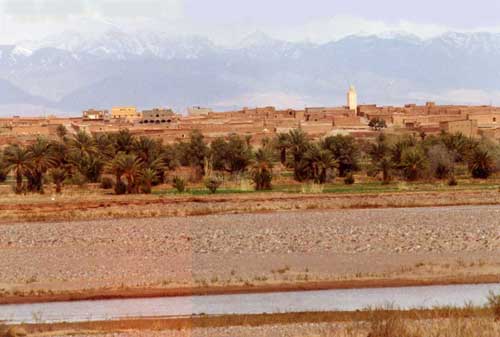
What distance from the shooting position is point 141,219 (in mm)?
32750

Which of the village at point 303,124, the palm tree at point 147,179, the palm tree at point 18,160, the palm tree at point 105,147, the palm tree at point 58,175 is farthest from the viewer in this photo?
the village at point 303,124

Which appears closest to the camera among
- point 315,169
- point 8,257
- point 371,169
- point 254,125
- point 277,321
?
point 277,321

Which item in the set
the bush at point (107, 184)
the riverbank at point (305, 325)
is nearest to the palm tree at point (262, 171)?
the bush at point (107, 184)

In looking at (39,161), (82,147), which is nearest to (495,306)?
(39,161)

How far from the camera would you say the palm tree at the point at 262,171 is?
147 feet

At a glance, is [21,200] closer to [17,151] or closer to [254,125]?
[17,151]

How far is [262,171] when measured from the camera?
149 feet

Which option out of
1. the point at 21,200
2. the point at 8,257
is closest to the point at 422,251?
the point at 8,257

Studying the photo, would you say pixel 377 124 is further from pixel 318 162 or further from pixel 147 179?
pixel 147 179

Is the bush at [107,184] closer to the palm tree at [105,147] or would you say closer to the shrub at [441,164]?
the palm tree at [105,147]

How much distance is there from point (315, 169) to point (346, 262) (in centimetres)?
2793

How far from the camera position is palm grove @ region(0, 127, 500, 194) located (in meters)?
45.4

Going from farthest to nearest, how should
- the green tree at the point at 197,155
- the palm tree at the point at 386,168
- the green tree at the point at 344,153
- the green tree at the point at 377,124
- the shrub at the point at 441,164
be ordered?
the green tree at the point at 377,124
the green tree at the point at 197,155
the green tree at the point at 344,153
the shrub at the point at 441,164
the palm tree at the point at 386,168

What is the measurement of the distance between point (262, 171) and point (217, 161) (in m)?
11.2
